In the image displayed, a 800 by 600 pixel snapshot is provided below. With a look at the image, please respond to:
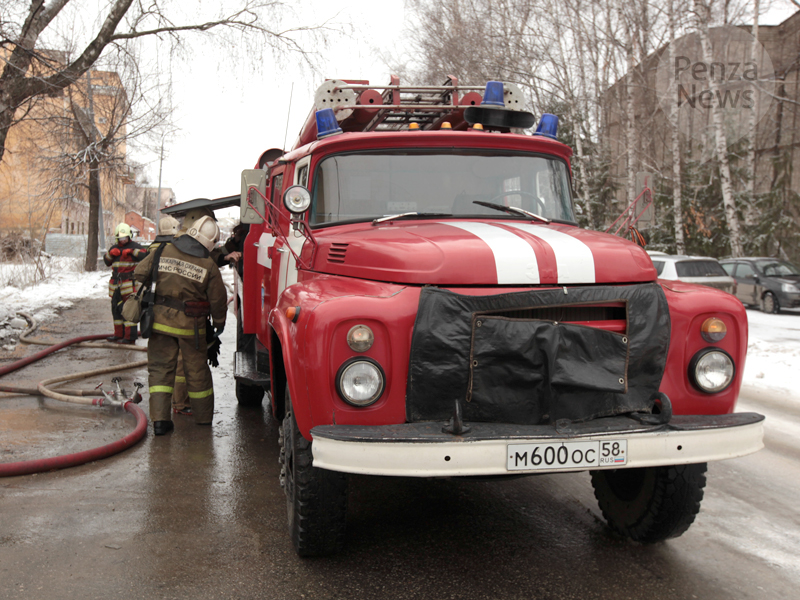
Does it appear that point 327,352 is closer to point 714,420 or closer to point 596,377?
point 596,377

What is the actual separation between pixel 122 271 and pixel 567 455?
911 cm

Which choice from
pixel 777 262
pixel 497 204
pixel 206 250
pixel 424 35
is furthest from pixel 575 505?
pixel 424 35

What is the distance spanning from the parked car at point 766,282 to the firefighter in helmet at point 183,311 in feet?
47.7

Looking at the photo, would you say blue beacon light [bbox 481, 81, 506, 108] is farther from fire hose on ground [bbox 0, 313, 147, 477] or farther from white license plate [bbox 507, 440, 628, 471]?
fire hose on ground [bbox 0, 313, 147, 477]

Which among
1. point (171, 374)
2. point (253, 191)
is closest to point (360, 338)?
point (253, 191)

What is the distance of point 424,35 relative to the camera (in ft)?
102

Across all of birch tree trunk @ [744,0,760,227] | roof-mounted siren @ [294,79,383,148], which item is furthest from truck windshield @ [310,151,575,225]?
birch tree trunk @ [744,0,760,227]

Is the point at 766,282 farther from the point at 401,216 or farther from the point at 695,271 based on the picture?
the point at 401,216

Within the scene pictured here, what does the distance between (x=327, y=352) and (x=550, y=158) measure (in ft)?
7.95

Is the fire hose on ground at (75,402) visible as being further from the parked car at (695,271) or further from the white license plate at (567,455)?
the parked car at (695,271)

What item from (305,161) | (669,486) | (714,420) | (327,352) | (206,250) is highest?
(305,161)

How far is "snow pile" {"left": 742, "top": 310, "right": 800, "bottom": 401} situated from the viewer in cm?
862

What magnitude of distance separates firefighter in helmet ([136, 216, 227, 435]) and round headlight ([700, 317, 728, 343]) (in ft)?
13.1

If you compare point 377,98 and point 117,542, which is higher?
point 377,98
